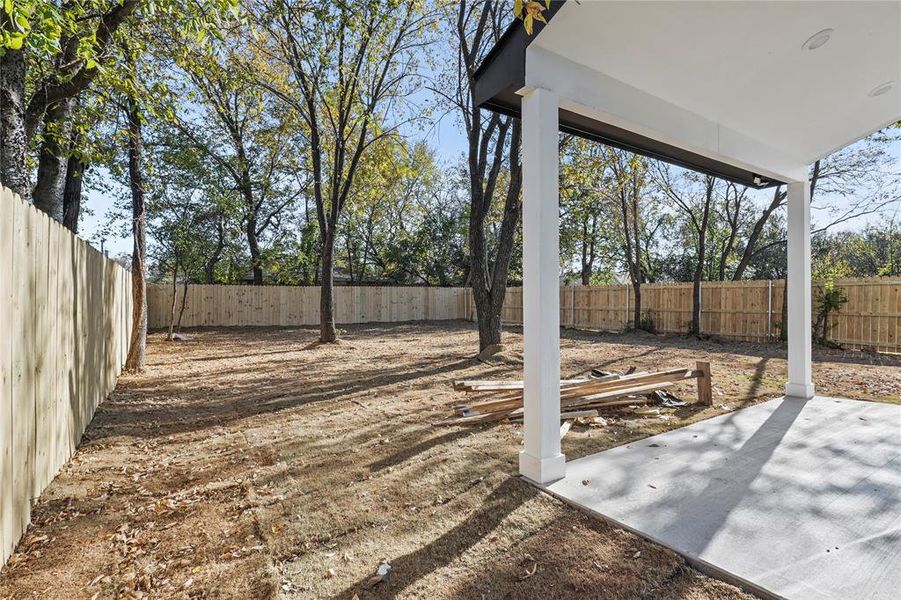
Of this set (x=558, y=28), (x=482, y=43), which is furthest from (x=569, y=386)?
(x=482, y=43)

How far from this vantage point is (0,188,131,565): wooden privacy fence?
1.93 meters

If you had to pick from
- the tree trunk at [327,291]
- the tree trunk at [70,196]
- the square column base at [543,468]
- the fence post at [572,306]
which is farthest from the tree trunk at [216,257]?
the square column base at [543,468]

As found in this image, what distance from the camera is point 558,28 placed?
2.52 meters

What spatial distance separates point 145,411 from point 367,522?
365cm

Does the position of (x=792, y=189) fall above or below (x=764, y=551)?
above

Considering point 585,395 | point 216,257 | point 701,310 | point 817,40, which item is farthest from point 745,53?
point 216,257

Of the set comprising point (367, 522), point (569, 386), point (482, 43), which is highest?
point (482, 43)

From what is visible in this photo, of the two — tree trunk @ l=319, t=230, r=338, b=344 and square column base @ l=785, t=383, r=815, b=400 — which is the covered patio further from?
tree trunk @ l=319, t=230, r=338, b=344

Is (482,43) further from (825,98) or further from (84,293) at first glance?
(84,293)

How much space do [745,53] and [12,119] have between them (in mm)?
6062

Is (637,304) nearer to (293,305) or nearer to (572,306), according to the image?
(572,306)

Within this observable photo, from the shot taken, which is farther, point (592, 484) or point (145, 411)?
point (145, 411)

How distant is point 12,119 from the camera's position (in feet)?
12.6

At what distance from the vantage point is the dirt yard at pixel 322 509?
181cm
